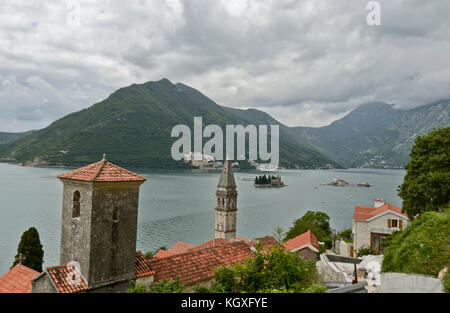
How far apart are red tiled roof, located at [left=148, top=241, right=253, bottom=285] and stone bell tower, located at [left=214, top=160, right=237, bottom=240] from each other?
23.4 metres

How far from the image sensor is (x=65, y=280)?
10734 millimetres

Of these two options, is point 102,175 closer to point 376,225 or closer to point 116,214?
point 116,214

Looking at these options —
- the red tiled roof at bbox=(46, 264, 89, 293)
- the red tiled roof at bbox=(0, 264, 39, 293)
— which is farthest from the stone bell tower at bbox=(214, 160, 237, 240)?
the red tiled roof at bbox=(46, 264, 89, 293)

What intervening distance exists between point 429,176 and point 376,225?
1196 cm

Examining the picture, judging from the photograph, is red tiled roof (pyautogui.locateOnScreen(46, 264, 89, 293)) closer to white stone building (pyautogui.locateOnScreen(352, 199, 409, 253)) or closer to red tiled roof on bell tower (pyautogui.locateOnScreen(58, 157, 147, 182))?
red tiled roof on bell tower (pyautogui.locateOnScreen(58, 157, 147, 182))

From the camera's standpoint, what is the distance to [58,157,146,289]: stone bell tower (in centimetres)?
1107

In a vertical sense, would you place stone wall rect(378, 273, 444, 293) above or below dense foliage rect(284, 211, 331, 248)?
above

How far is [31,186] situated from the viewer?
379ft

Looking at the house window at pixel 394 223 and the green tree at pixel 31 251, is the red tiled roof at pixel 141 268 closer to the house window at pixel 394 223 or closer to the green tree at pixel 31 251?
the green tree at pixel 31 251

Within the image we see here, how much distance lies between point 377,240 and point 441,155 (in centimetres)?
1377

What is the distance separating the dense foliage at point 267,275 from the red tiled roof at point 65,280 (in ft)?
15.2

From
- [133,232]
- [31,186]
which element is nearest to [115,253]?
[133,232]

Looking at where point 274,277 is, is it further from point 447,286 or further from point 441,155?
point 441,155

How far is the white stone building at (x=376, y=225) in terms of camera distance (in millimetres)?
30797
